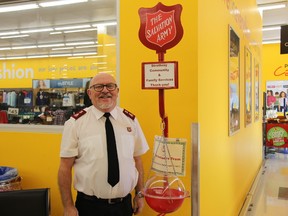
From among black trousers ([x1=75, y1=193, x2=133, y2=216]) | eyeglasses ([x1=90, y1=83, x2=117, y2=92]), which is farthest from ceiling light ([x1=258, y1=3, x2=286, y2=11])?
black trousers ([x1=75, y1=193, x2=133, y2=216])

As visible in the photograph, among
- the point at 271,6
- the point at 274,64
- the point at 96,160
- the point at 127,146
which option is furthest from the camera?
the point at 274,64

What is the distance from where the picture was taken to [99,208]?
6.90ft

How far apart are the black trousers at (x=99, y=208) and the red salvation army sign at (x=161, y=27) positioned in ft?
3.50

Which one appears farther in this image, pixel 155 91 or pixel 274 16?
pixel 274 16

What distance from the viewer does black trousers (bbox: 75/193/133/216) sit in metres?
2.11

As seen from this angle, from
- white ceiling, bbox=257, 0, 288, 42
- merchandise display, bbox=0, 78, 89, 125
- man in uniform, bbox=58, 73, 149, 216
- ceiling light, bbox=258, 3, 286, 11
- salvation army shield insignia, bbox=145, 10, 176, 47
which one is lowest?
man in uniform, bbox=58, 73, 149, 216

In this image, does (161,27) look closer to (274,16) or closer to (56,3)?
(56,3)

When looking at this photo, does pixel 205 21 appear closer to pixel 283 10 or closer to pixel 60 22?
pixel 60 22

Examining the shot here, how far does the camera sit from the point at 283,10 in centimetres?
909

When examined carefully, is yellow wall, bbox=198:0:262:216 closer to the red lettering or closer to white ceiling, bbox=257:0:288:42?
white ceiling, bbox=257:0:288:42

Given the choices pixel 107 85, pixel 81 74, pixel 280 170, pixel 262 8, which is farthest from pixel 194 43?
pixel 262 8

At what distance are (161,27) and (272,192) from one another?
468cm

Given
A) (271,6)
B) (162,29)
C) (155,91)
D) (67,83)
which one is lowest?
(155,91)

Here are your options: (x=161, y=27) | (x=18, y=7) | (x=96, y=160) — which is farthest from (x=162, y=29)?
(x=18, y=7)
